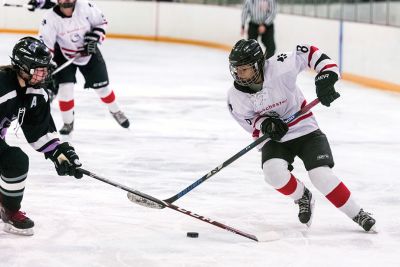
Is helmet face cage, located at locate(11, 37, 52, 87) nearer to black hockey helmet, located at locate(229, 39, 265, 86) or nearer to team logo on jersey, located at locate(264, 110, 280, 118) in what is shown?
black hockey helmet, located at locate(229, 39, 265, 86)

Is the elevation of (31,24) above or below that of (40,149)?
below

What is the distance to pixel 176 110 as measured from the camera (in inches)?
284

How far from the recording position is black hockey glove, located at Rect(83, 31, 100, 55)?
5.92 meters

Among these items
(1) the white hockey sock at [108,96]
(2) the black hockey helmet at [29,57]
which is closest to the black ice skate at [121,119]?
(1) the white hockey sock at [108,96]

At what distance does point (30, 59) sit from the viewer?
350 cm

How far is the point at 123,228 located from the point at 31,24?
9770 mm

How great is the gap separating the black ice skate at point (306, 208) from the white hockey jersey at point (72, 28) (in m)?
2.58

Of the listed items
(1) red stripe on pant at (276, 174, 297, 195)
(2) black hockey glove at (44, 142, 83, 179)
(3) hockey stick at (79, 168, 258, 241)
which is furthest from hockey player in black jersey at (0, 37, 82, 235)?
(1) red stripe on pant at (276, 174, 297, 195)

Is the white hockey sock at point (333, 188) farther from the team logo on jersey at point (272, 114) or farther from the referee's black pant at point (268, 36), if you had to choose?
the referee's black pant at point (268, 36)

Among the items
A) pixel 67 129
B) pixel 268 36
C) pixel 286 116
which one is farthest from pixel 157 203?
pixel 268 36

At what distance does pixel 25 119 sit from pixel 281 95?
3.34 feet

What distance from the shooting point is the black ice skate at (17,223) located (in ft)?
12.0

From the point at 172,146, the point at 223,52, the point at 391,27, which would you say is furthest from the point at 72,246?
the point at 223,52

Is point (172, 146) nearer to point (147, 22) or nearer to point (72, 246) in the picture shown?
point (72, 246)
